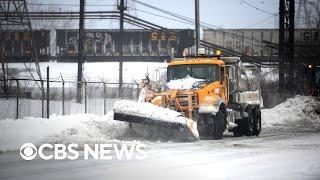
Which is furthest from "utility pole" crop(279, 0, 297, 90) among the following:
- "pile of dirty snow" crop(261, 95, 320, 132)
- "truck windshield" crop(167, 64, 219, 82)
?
"truck windshield" crop(167, 64, 219, 82)

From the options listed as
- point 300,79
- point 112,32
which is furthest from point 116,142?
point 112,32

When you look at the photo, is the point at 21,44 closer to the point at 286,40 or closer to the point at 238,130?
the point at 286,40

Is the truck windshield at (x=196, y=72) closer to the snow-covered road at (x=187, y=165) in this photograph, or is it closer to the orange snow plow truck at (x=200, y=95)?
the orange snow plow truck at (x=200, y=95)

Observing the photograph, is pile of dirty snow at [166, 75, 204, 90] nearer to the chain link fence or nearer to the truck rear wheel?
the truck rear wheel

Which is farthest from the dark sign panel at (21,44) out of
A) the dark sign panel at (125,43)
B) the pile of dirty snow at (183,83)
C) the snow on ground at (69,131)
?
the pile of dirty snow at (183,83)

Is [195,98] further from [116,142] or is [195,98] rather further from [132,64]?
[132,64]

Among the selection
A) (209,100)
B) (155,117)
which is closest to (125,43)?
(209,100)

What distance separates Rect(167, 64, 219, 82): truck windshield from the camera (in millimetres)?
21969

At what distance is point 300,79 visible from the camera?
50375 mm

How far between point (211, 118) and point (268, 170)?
850 cm

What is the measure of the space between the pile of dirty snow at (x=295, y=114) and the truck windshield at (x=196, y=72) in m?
10.5

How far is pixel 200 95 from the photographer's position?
21.0m

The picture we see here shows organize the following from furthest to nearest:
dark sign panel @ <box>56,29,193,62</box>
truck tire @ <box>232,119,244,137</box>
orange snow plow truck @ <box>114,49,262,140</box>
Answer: dark sign panel @ <box>56,29,193,62</box> < truck tire @ <box>232,119,244,137</box> < orange snow plow truck @ <box>114,49,262,140</box>

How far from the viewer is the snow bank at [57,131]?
18.5 meters
